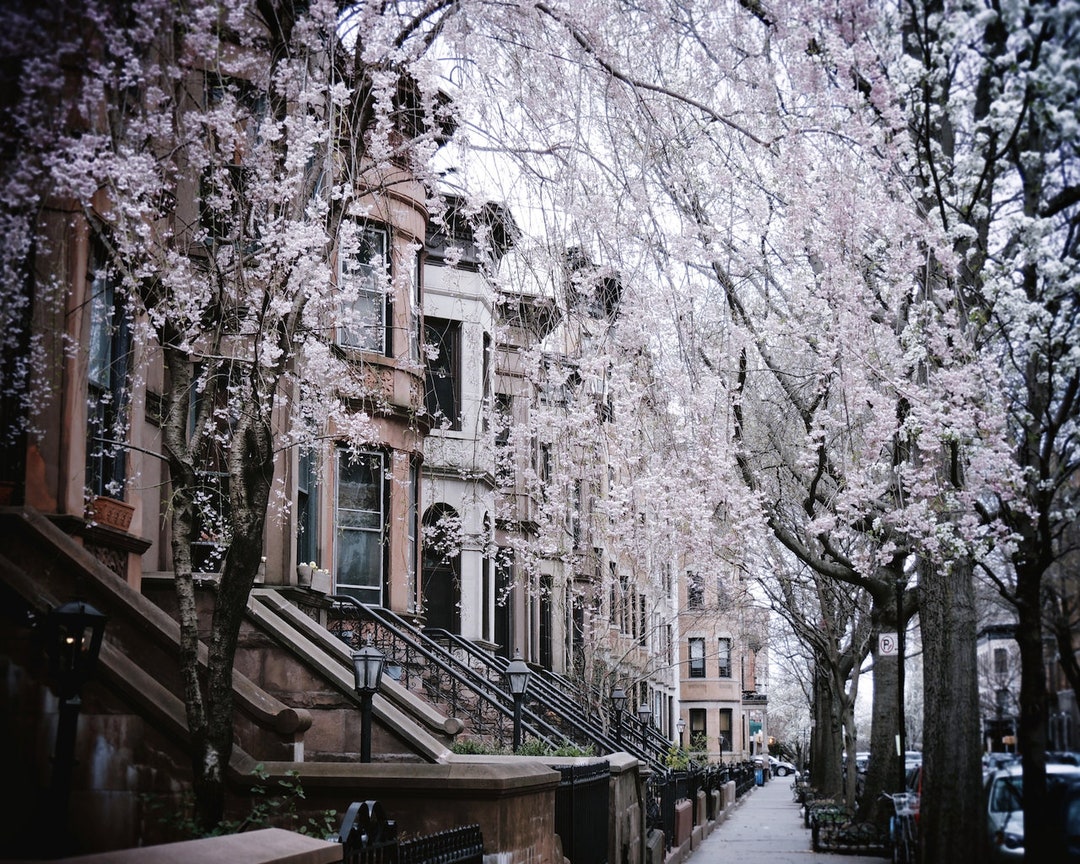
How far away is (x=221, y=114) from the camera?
9023 millimetres

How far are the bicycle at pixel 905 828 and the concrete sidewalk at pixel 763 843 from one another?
238 cm

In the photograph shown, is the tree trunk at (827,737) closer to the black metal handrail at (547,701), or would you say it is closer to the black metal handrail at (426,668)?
the black metal handrail at (547,701)

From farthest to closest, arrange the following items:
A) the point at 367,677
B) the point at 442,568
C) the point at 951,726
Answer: the point at 442,568 → the point at 951,726 → the point at 367,677

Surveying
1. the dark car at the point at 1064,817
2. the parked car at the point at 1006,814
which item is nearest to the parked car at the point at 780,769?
the parked car at the point at 1006,814

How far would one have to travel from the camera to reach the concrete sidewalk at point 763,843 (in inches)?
932

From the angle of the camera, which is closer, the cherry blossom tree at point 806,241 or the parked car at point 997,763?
the cherry blossom tree at point 806,241

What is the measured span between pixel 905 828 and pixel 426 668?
8.07 m

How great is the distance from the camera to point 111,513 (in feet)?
39.7

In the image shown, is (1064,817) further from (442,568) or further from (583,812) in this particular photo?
(442,568)

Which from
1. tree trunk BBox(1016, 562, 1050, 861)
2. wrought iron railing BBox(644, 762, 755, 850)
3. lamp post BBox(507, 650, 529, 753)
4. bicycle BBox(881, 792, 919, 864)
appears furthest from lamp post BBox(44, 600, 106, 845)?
bicycle BBox(881, 792, 919, 864)

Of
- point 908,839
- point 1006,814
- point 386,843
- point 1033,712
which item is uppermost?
point 1033,712

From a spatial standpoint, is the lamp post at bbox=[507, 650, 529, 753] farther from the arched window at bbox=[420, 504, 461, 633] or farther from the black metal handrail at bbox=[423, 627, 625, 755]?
the arched window at bbox=[420, 504, 461, 633]

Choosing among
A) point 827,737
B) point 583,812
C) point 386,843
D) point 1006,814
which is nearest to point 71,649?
point 386,843

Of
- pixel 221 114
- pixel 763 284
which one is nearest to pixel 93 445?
pixel 221 114
